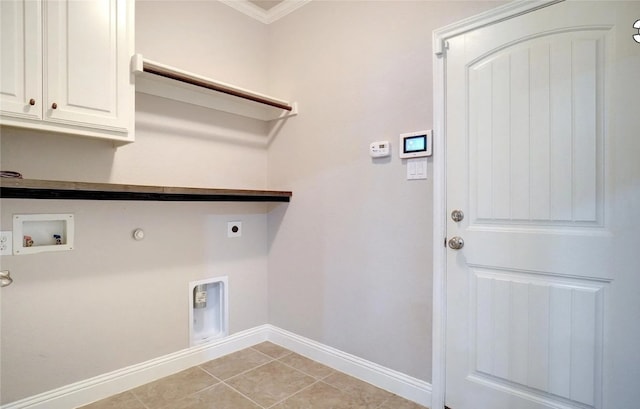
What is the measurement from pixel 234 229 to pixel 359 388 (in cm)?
140

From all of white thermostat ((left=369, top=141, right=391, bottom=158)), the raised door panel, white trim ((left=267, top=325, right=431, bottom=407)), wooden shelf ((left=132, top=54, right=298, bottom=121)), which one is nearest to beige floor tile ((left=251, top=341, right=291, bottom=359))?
white trim ((left=267, top=325, right=431, bottom=407))

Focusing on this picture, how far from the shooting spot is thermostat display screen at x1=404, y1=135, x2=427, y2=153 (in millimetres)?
1841

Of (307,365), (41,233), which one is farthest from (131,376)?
(307,365)

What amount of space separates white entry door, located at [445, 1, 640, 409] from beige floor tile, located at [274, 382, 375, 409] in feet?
1.76

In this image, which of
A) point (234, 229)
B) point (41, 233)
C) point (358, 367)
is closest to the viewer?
point (41, 233)

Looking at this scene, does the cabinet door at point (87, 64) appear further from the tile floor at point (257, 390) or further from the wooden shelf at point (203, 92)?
the tile floor at point (257, 390)

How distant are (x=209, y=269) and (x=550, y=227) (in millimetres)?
2097

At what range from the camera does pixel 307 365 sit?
7.63 ft

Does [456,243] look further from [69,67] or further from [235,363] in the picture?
[69,67]

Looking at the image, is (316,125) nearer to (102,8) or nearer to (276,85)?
(276,85)

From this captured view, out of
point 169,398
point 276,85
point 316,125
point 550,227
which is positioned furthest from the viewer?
point 276,85

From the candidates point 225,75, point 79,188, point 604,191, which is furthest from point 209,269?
point 604,191

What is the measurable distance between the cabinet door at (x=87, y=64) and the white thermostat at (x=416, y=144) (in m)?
1.49

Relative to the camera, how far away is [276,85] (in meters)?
2.73
